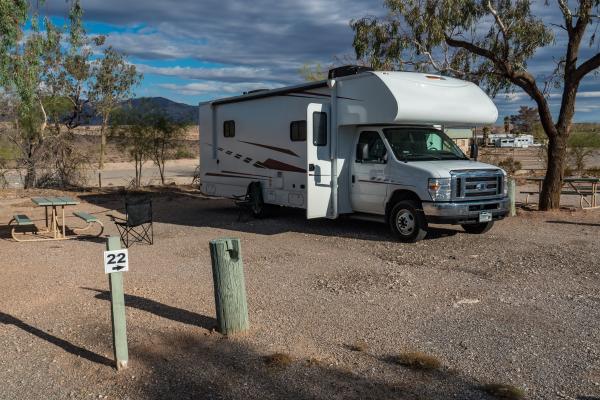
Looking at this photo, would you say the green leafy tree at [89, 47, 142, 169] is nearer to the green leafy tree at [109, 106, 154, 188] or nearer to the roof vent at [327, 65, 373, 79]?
the green leafy tree at [109, 106, 154, 188]

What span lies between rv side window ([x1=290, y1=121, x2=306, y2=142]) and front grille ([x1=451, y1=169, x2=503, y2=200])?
10.3 ft

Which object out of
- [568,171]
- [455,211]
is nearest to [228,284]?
[455,211]

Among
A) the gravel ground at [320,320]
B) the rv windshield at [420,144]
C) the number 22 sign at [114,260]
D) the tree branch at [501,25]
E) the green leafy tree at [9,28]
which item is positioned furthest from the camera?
the tree branch at [501,25]

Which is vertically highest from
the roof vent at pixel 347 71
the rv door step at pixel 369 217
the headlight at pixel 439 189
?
the roof vent at pixel 347 71

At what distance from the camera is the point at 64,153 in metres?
19.1

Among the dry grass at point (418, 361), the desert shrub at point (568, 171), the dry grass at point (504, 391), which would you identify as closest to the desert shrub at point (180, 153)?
the desert shrub at point (568, 171)

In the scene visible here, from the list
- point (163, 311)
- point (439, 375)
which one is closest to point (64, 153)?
point (163, 311)

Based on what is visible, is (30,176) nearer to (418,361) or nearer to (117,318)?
(117,318)

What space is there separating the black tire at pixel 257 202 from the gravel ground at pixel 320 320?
7.76 ft

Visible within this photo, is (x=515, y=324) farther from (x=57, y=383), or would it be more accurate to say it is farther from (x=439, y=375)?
(x=57, y=383)

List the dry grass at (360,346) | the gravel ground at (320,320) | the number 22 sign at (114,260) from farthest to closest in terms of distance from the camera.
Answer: the dry grass at (360,346)
the number 22 sign at (114,260)
the gravel ground at (320,320)

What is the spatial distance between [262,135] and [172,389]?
28.2ft

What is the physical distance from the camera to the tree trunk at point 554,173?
13289 mm

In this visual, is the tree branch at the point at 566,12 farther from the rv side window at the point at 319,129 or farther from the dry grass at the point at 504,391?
the dry grass at the point at 504,391
